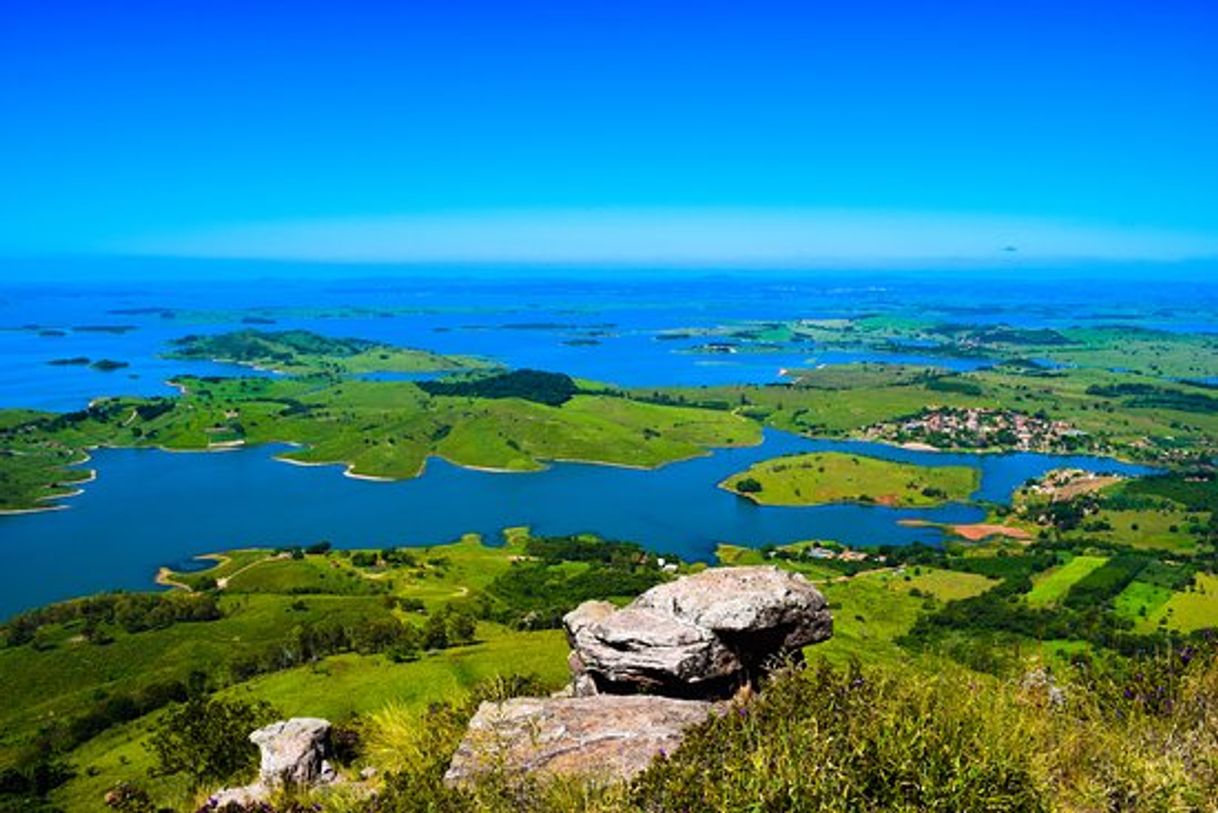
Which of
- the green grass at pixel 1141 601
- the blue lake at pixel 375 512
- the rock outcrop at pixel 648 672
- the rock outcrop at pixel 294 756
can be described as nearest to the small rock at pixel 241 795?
the rock outcrop at pixel 294 756

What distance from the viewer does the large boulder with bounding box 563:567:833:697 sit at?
16.4 metres

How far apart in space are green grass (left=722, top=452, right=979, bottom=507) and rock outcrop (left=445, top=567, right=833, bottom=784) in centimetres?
9330

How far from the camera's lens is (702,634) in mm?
16375

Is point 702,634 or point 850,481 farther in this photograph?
point 850,481

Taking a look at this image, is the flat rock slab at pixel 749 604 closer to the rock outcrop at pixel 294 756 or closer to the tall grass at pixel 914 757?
the tall grass at pixel 914 757

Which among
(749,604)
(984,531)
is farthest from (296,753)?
(984,531)

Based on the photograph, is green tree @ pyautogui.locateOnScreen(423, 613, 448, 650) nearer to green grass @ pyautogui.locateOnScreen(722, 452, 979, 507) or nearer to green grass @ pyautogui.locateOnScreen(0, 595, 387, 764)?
green grass @ pyautogui.locateOnScreen(0, 595, 387, 764)

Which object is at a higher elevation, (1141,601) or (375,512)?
(1141,601)

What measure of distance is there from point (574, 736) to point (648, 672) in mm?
3278

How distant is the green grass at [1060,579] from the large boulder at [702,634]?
67.3 meters

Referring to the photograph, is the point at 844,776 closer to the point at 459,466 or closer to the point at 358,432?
the point at 459,466

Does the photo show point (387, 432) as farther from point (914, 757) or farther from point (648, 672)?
point (914, 757)

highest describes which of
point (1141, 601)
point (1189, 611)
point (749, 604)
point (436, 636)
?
point (749, 604)

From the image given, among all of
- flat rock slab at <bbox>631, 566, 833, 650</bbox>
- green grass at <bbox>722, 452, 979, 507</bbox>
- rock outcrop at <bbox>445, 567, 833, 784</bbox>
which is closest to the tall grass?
rock outcrop at <bbox>445, 567, 833, 784</bbox>
